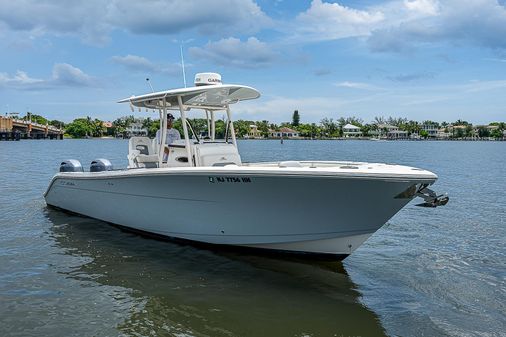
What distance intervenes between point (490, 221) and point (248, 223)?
838 cm

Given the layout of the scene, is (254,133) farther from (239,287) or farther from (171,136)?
(239,287)

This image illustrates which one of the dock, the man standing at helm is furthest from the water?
the dock

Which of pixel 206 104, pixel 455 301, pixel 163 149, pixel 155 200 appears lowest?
pixel 455 301

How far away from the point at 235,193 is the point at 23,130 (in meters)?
163

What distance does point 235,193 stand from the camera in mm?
7969

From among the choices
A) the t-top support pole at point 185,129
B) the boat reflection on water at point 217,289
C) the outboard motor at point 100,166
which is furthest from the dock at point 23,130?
the boat reflection on water at point 217,289

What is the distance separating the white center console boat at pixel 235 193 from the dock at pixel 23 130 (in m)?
131

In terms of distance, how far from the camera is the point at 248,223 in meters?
8.20

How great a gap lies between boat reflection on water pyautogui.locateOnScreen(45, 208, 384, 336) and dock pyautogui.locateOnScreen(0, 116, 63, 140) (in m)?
133

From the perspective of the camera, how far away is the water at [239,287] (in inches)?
241

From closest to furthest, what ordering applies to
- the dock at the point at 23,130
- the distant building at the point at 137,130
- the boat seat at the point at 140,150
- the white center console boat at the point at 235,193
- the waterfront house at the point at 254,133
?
the white center console boat at the point at 235,193
the boat seat at the point at 140,150
the distant building at the point at 137,130
the dock at the point at 23,130
the waterfront house at the point at 254,133

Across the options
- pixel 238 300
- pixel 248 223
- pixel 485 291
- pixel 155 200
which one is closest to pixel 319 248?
pixel 248 223

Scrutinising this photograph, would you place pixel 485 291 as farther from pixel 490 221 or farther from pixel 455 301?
pixel 490 221

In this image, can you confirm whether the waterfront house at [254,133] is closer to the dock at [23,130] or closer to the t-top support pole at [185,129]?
the dock at [23,130]
